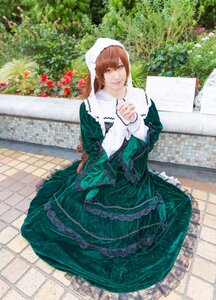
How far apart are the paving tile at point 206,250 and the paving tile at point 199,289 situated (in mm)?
190

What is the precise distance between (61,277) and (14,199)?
3.07ft

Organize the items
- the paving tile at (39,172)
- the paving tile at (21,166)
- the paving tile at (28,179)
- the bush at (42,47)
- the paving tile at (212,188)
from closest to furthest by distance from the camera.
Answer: the paving tile at (212,188)
the paving tile at (28,179)
the paving tile at (39,172)
the paving tile at (21,166)
the bush at (42,47)

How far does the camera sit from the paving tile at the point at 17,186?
2326mm

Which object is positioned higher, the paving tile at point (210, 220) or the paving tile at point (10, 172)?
the paving tile at point (210, 220)

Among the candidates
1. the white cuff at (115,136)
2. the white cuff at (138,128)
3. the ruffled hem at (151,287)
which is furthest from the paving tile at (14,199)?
the white cuff at (138,128)

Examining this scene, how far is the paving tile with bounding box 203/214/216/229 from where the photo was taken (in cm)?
186

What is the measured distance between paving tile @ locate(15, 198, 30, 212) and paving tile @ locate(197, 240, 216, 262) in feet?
4.50

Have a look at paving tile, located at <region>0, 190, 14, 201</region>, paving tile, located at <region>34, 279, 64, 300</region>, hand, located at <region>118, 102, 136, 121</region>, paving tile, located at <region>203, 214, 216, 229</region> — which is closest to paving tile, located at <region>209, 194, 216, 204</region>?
paving tile, located at <region>203, 214, 216, 229</region>

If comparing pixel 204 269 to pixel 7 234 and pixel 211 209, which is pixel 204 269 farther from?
pixel 7 234

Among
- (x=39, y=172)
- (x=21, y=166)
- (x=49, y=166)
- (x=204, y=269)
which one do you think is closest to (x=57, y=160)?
(x=49, y=166)

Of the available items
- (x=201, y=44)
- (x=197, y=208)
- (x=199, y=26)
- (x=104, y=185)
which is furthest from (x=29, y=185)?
(x=199, y=26)

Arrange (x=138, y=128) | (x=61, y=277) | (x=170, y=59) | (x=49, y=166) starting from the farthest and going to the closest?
(x=170, y=59) < (x=49, y=166) < (x=138, y=128) < (x=61, y=277)

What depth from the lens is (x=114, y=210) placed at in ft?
5.51

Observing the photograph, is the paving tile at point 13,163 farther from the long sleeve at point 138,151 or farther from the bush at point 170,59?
the bush at point 170,59
